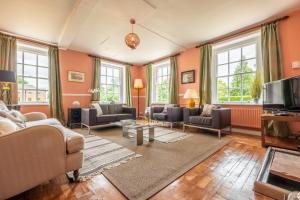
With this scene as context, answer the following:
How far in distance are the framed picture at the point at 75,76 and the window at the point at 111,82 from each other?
864mm

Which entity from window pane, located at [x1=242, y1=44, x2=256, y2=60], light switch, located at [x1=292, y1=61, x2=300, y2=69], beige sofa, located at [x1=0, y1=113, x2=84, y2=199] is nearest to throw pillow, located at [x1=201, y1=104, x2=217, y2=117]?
window pane, located at [x1=242, y1=44, x2=256, y2=60]

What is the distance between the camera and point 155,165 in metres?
1.89

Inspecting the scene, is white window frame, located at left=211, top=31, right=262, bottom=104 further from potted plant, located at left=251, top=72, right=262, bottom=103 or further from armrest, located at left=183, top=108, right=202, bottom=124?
armrest, located at left=183, top=108, right=202, bottom=124

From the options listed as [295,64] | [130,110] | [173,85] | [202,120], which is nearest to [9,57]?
[130,110]

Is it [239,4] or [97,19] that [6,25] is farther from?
[239,4]

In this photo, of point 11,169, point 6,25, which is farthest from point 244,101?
point 6,25

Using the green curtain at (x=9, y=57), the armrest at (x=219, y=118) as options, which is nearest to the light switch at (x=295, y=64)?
the armrest at (x=219, y=118)

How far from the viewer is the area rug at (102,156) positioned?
1806 millimetres

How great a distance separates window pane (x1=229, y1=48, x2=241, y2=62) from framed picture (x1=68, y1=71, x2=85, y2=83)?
484 cm

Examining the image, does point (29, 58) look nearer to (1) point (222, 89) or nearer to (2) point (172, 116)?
(2) point (172, 116)

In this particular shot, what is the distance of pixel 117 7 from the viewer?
2643mm

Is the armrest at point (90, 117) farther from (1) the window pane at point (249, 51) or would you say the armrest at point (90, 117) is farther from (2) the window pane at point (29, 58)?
(1) the window pane at point (249, 51)

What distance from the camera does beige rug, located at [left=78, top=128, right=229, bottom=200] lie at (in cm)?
143

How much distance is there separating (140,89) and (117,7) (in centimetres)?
448
